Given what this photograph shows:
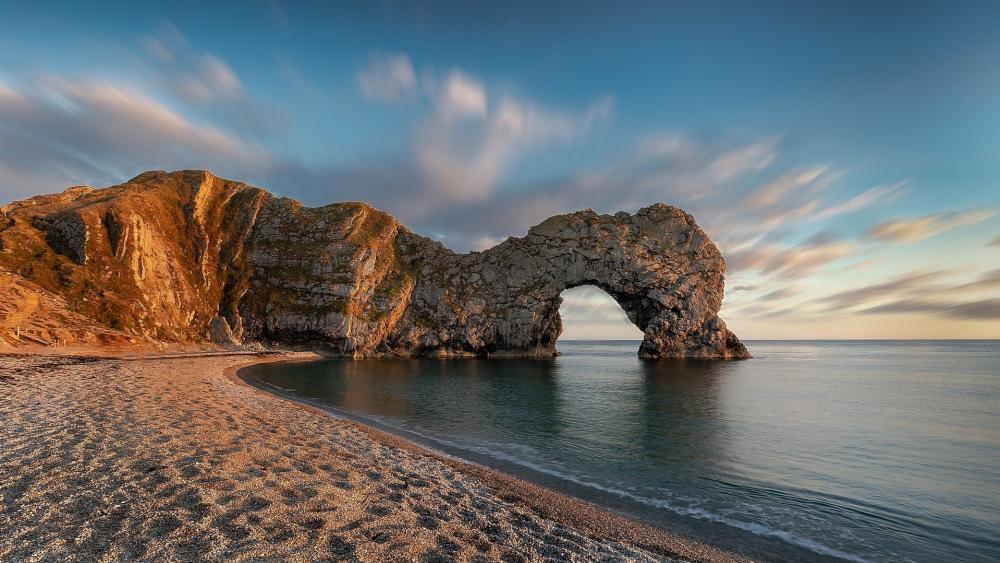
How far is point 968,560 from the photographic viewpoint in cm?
1271

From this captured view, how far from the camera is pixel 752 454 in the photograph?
2348 centimetres

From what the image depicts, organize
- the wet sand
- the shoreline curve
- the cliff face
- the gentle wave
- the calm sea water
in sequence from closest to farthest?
the wet sand
the shoreline curve
the gentle wave
the calm sea water
the cliff face

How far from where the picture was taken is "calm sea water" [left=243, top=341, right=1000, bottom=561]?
14.1 m

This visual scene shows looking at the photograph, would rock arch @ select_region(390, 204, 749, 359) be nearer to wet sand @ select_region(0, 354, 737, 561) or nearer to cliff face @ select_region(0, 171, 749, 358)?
cliff face @ select_region(0, 171, 749, 358)

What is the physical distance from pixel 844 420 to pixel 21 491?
47.4 metres

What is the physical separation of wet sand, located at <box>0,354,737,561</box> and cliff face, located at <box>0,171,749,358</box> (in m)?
87.4

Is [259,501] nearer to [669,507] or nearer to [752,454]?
[669,507]

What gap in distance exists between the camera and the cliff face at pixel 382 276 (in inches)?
3981

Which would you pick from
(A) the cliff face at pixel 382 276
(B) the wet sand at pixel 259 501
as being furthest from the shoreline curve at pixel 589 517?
(A) the cliff face at pixel 382 276

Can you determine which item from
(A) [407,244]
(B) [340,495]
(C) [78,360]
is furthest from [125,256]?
(B) [340,495]

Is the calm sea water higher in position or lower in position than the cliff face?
lower

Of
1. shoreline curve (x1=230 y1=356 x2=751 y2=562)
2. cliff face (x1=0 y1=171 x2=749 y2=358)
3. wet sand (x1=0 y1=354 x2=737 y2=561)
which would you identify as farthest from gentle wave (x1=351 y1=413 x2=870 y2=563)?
cliff face (x1=0 y1=171 x2=749 y2=358)

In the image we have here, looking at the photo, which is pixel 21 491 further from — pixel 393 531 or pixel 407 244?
pixel 407 244

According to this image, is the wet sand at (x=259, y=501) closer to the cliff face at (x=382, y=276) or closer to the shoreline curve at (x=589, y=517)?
the shoreline curve at (x=589, y=517)
